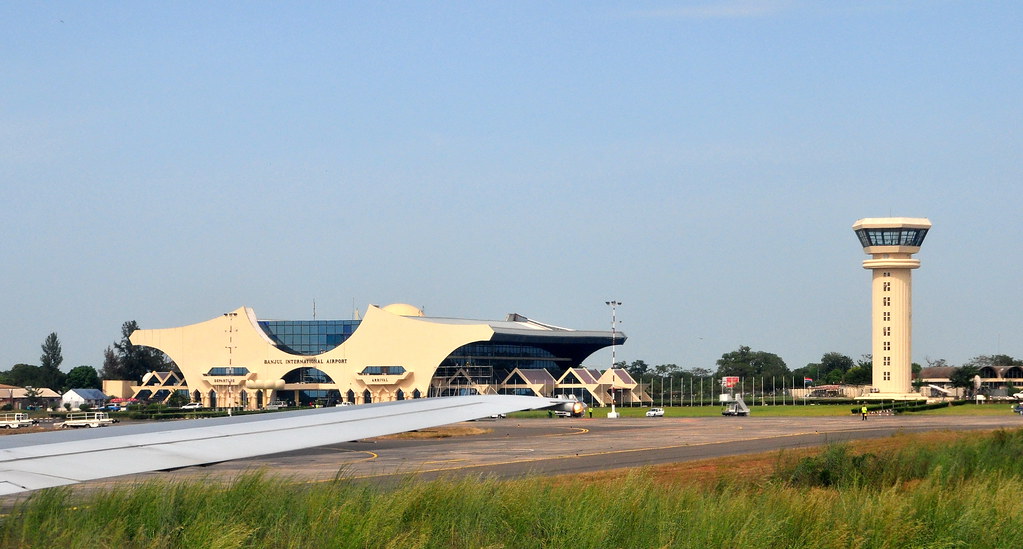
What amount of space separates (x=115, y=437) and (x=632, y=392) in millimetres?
149347

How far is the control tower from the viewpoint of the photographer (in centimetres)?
14350

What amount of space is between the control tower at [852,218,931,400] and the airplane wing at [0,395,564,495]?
139519 mm

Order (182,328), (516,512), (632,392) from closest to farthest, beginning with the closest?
(516,512) < (632,392) < (182,328)

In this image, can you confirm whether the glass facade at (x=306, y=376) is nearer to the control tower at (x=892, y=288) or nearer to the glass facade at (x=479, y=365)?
the glass facade at (x=479, y=365)

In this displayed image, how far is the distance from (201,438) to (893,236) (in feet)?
→ 472

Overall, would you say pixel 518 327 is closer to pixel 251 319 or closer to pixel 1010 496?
pixel 251 319

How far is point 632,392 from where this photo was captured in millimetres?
158000

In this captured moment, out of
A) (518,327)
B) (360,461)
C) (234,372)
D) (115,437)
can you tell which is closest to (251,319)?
(234,372)

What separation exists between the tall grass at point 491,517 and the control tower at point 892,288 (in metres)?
133

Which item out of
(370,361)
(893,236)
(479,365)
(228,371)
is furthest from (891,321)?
(228,371)

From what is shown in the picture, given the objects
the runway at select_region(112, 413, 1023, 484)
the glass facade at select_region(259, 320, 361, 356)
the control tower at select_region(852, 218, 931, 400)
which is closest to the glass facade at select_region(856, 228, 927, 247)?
the control tower at select_region(852, 218, 931, 400)

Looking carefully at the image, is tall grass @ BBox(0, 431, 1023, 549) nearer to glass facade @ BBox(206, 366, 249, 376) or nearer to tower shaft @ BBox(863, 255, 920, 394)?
tower shaft @ BBox(863, 255, 920, 394)

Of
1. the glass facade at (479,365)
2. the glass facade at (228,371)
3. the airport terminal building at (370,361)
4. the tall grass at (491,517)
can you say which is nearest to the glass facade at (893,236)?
the airport terminal building at (370,361)

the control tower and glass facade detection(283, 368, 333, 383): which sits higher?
the control tower
